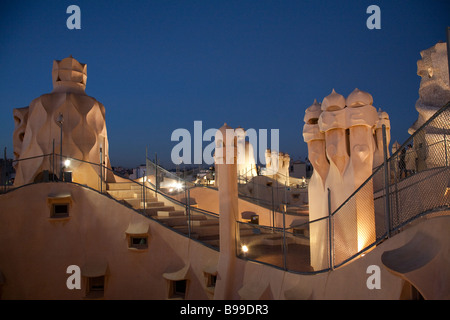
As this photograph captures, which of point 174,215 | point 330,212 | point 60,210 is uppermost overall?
point 330,212

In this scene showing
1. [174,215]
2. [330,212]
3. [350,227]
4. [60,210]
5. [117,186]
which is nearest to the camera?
[330,212]

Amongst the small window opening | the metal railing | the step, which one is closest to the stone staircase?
the step

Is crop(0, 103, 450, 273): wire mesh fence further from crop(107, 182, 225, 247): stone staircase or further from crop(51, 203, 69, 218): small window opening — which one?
crop(51, 203, 69, 218): small window opening

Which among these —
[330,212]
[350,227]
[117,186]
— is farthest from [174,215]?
[330,212]

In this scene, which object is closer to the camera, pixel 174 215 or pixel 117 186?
pixel 174 215

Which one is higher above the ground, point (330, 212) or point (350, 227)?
point (330, 212)

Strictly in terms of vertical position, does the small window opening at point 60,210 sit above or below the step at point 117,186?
below

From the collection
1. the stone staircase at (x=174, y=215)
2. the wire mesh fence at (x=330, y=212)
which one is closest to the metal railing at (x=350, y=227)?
the wire mesh fence at (x=330, y=212)

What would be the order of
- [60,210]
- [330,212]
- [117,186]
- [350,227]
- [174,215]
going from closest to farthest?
1. [330,212]
2. [350,227]
3. [60,210]
4. [174,215]
5. [117,186]

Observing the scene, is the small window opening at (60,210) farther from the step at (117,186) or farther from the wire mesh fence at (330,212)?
the step at (117,186)

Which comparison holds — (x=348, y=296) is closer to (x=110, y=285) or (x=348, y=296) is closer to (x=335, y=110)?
(x=335, y=110)

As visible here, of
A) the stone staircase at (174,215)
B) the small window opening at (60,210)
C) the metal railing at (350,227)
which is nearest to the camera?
the metal railing at (350,227)

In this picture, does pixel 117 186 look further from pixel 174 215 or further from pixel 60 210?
pixel 174 215
